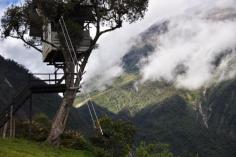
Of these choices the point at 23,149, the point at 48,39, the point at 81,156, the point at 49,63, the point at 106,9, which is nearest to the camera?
Result: the point at 23,149

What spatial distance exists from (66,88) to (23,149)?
11888 millimetres

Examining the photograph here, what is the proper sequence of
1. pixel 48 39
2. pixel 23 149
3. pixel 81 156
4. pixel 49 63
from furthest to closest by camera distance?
pixel 49 63 → pixel 48 39 → pixel 81 156 → pixel 23 149

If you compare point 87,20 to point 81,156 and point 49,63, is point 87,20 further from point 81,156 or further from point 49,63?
point 81,156

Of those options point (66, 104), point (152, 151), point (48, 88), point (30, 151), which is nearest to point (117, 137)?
point (152, 151)

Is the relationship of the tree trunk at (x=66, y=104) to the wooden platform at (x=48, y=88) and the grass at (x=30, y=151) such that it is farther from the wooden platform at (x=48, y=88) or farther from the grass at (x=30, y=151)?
the grass at (x=30, y=151)

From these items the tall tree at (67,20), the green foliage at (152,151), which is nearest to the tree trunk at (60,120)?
the tall tree at (67,20)

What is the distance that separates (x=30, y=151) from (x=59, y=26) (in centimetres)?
1667

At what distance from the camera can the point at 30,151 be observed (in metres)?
41.8

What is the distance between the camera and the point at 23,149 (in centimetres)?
4219

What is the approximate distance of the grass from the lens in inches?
1492

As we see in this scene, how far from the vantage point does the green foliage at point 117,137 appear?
3049 inches

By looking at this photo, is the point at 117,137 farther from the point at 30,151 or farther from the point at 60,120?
the point at 30,151

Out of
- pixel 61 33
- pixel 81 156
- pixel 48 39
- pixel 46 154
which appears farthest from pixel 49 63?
pixel 46 154

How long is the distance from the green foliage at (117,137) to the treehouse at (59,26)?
60.2 ft
